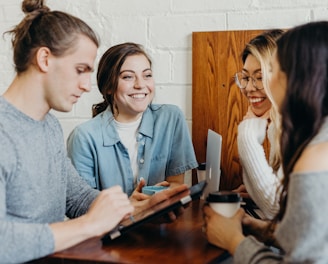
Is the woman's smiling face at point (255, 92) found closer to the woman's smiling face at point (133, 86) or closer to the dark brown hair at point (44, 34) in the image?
the woman's smiling face at point (133, 86)

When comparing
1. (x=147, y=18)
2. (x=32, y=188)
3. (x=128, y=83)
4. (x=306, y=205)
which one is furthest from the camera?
(x=147, y=18)

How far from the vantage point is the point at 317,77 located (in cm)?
89

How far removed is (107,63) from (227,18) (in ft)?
1.45

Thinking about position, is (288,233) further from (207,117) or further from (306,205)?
(207,117)

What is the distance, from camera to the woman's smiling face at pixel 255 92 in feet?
5.22

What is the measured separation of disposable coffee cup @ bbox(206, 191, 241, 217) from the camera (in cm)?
108

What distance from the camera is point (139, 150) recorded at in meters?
1.73

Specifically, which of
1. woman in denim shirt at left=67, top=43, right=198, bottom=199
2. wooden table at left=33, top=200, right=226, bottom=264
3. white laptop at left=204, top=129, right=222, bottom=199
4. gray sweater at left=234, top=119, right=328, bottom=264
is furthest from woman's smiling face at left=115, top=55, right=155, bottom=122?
gray sweater at left=234, top=119, right=328, bottom=264

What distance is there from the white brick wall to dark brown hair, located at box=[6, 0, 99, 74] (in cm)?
67

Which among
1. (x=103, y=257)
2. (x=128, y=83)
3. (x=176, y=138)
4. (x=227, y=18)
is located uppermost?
(x=227, y=18)

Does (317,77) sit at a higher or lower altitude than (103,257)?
higher

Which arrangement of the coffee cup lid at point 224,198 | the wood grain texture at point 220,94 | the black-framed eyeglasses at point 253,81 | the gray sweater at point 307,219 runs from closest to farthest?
the gray sweater at point 307,219 < the coffee cup lid at point 224,198 < the black-framed eyeglasses at point 253,81 < the wood grain texture at point 220,94

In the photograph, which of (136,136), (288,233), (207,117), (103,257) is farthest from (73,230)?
(207,117)

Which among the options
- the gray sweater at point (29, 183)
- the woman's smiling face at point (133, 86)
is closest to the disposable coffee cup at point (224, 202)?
the gray sweater at point (29, 183)
